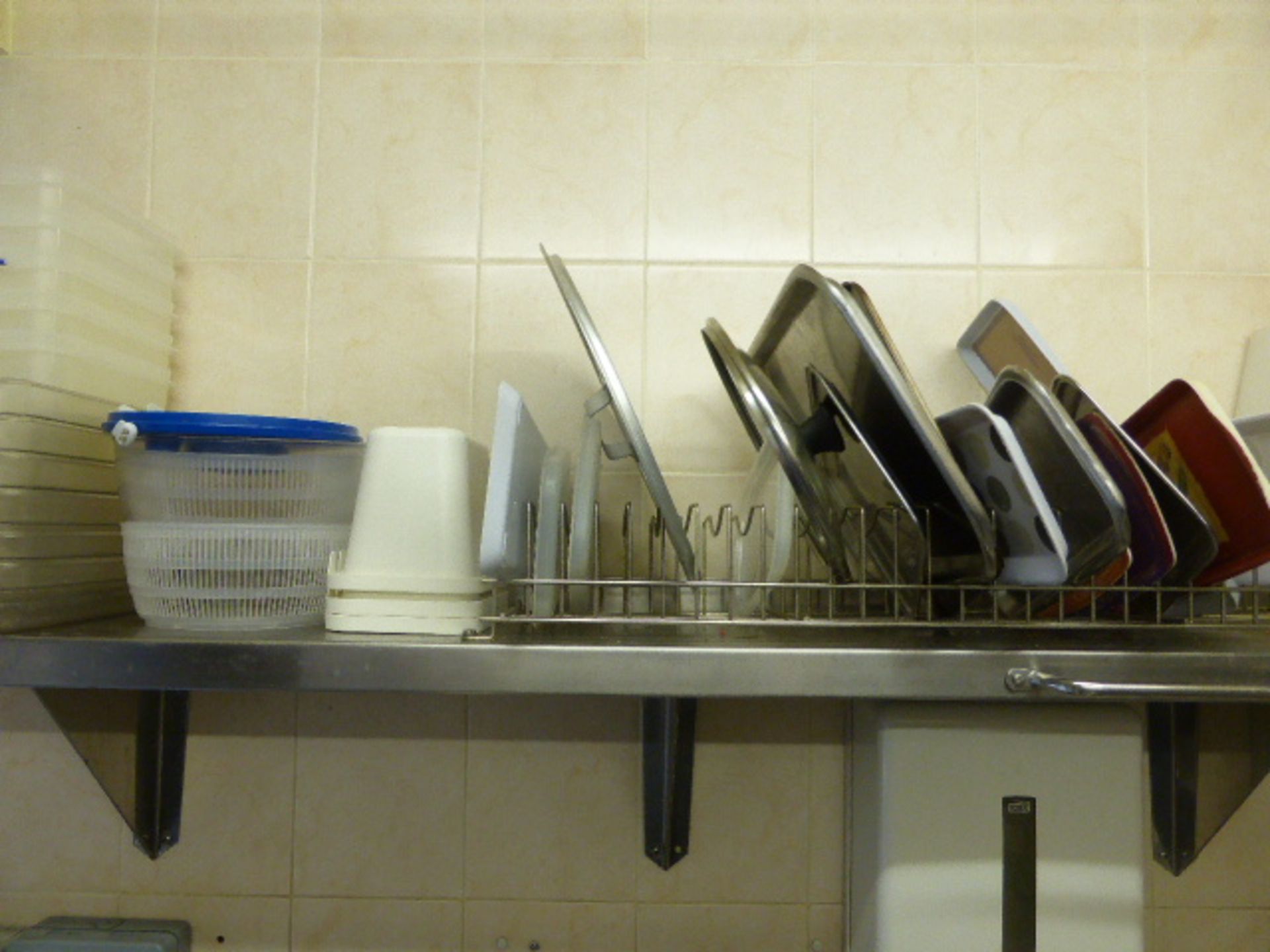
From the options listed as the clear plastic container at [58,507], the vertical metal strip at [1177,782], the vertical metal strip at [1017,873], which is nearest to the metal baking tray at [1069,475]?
the vertical metal strip at [1017,873]

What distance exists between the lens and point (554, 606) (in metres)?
0.85

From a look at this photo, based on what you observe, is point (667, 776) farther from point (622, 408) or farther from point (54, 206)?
point (54, 206)

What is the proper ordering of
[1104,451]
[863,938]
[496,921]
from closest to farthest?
[1104,451] < [863,938] < [496,921]

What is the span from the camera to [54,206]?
885 mm

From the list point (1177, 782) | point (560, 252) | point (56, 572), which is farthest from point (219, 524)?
point (1177, 782)

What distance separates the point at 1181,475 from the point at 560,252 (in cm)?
68

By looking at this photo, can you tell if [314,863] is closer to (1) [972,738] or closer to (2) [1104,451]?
(1) [972,738]

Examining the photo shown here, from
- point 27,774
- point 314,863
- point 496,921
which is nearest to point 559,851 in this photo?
point 496,921

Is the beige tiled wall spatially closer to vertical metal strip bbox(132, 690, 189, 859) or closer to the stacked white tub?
vertical metal strip bbox(132, 690, 189, 859)

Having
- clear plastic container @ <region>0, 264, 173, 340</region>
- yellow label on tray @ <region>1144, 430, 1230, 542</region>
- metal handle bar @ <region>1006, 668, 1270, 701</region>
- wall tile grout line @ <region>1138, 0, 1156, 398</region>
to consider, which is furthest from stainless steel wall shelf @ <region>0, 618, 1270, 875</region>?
wall tile grout line @ <region>1138, 0, 1156, 398</region>

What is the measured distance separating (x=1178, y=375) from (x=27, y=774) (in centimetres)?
139

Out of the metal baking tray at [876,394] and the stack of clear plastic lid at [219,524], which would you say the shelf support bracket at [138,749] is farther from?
the metal baking tray at [876,394]

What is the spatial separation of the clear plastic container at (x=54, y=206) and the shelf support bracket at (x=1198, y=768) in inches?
47.6

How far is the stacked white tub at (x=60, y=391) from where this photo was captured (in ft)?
2.73
